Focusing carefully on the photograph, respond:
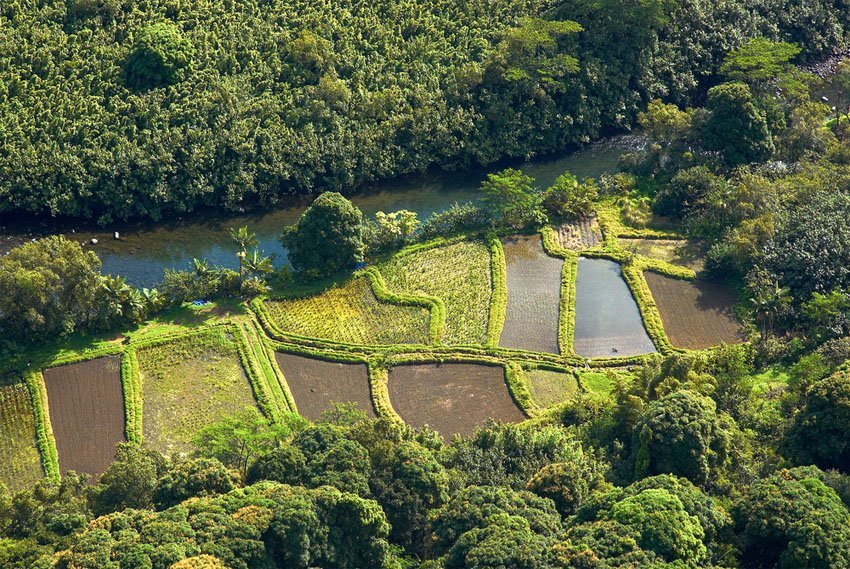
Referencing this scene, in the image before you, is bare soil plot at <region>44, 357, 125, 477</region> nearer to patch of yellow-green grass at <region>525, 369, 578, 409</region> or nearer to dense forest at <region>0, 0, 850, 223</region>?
dense forest at <region>0, 0, 850, 223</region>

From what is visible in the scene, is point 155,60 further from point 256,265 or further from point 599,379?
point 599,379

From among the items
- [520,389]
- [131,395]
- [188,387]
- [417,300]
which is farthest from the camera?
[417,300]

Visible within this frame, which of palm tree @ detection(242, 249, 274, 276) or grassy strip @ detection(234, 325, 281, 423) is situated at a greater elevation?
palm tree @ detection(242, 249, 274, 276)

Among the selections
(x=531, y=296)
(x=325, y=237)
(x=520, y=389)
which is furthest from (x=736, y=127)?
(x=325, y=237)

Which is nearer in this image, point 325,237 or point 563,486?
point 563,486

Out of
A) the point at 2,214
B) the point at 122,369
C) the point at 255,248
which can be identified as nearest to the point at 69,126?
the point at 2,214

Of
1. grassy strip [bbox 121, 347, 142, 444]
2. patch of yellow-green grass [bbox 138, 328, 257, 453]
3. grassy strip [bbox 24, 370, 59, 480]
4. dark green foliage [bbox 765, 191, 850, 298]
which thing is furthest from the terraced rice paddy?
grassy strip [bbox 24, 370, 59, 480]
